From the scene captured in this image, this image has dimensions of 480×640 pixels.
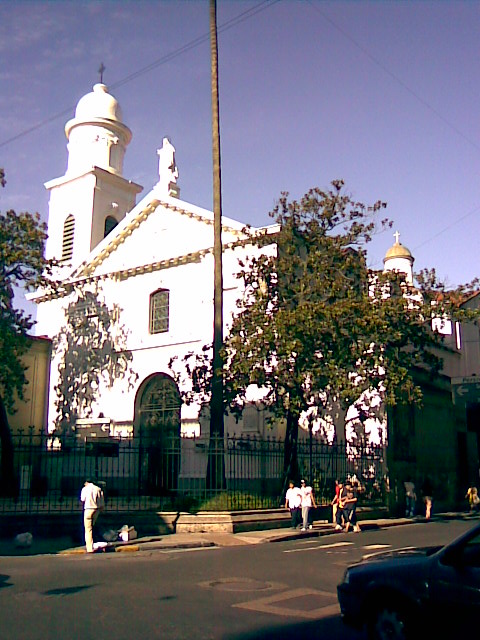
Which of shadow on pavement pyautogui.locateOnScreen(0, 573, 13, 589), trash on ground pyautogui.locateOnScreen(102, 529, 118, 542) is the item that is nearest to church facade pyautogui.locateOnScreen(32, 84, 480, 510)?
trash on ground pyautogui.locateOnScreen(102, 529, 118, 542)

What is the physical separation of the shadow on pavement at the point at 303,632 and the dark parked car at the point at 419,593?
0.88 metres

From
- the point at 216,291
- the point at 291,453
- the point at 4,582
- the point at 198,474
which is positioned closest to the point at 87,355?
the point at 198,474

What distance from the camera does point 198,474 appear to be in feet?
93.7

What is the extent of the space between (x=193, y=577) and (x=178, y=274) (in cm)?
2243

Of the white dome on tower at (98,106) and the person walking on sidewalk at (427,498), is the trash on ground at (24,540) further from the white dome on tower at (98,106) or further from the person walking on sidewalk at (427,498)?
the white dome on tower at (98,106)

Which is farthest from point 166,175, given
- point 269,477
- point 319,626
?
point 319,626

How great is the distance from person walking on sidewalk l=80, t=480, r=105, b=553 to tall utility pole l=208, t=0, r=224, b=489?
597cm

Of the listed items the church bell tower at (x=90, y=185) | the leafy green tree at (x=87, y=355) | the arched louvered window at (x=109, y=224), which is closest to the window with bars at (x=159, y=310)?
the leafy green tree at (x=87, y=355)

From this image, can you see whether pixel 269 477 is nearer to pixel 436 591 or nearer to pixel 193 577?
pixel 193 577

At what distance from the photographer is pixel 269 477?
26.7m

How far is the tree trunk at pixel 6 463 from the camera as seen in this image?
91.4 ft

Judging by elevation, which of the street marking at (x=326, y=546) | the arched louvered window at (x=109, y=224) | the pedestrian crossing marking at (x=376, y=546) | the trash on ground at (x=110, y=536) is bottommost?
the street marking at (x=326, y=546)

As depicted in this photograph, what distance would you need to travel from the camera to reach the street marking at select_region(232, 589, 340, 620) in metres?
8.73

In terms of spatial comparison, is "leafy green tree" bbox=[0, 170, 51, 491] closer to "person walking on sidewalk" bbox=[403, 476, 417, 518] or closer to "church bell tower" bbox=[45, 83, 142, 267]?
"church bell tower" bbox=[45, 83, 142, 267]
